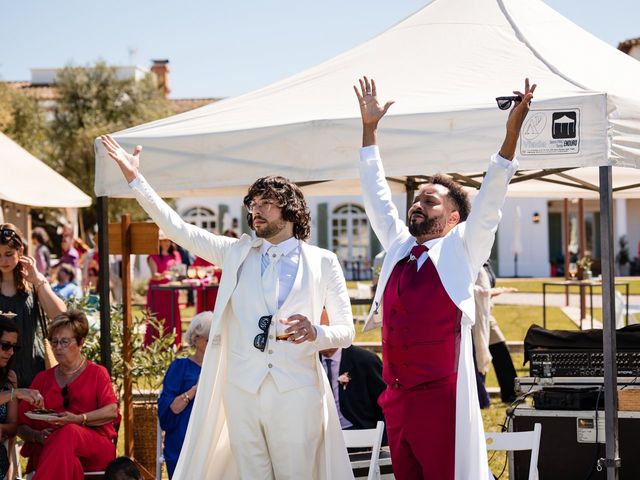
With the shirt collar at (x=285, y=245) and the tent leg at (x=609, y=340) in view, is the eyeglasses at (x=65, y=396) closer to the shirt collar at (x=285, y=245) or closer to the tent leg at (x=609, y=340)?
the shirt collar at (x=285, y=245)

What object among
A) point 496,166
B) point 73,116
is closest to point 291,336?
point 496,166

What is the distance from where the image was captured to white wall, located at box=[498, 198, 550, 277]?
42.2 m

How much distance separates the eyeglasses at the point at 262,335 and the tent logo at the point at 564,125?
154 cm

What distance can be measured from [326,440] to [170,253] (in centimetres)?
1159

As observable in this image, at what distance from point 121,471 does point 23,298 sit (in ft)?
4.91

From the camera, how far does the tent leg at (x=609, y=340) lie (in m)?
4.84

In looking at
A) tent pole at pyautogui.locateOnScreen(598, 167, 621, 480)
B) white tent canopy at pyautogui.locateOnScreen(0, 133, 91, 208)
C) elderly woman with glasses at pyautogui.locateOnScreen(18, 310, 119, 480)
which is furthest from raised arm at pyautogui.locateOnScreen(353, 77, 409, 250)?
white tent canopy at pyautogui.locateOnScreen(0, 133, 91, 208)

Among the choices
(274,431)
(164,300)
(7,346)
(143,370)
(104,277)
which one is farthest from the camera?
(164,300)

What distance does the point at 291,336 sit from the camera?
14.0 feet

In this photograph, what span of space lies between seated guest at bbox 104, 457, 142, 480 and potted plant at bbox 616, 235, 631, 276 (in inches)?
1448

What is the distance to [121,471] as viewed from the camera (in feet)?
17.2

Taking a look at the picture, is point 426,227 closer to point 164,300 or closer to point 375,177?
point 375,177

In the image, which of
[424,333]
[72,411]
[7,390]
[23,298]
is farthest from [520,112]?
[23,298]

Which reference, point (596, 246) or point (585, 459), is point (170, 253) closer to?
point (585, 459)
